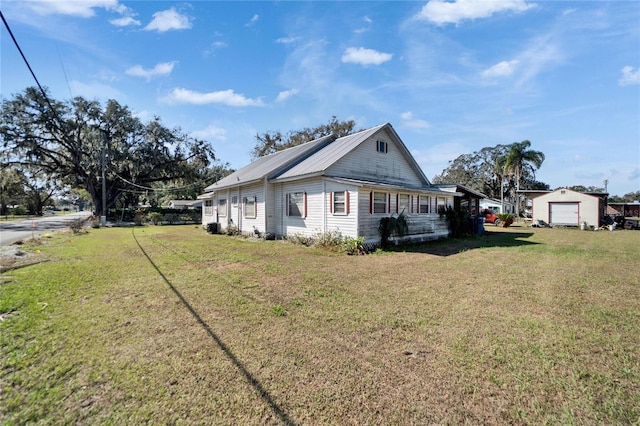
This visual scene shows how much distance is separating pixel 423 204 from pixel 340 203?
5.39 meters

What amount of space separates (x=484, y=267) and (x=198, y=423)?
8.35 m

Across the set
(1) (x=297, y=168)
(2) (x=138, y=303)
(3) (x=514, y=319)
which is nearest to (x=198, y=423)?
(2) (x=138, y=303)

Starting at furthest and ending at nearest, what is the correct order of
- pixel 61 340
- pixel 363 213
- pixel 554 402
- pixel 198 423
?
1. pixel 363 213
2. pixel 61 340
3. pixel 554 402
4. pixel 198 423

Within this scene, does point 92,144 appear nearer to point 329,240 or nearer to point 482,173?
point 329,240

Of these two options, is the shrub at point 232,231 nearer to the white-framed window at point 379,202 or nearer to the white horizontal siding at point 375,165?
the white horizontal siding at point 375,165

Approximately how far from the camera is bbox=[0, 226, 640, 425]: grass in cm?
258

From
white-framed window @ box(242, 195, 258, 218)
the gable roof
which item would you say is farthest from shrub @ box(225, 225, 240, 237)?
the gable roof

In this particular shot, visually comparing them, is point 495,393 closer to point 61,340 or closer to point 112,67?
point 61,340

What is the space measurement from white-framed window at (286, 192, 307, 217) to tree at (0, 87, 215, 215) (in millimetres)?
21745

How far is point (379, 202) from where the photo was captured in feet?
41.2

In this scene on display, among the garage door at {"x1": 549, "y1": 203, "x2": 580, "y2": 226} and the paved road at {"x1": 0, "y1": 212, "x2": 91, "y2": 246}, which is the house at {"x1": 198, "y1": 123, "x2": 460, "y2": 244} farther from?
the garage door at {"x1": 549, "y1": 203, "x2": 580, "y2": 226}

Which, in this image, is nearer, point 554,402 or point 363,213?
point 554,402

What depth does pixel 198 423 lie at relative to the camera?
2.40 m

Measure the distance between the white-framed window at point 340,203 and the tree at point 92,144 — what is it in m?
24.8
